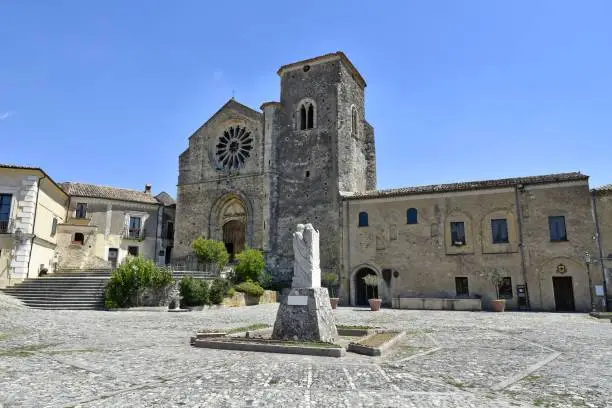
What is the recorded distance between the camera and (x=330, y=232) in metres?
31.5

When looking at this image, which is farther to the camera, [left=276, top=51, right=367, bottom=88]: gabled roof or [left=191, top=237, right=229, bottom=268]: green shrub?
[left=276, top=51, right=367, bottom=88]: gabled roof

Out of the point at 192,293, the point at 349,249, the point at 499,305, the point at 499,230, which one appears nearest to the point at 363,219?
the point at 349,249

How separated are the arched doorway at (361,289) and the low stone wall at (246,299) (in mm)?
5811

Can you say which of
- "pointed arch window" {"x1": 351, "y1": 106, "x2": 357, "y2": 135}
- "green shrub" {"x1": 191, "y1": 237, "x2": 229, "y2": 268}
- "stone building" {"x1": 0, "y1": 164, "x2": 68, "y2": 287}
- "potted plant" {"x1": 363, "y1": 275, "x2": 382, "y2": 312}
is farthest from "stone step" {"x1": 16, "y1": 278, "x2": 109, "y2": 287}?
"pointed arch window" {"x1": 351, "y1": 106, "x2": 357, "y2": 135}

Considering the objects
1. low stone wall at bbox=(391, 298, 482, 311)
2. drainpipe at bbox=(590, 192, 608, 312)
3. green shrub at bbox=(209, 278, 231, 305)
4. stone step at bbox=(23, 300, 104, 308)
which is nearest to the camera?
stone step at bbox=(23, 300, 104, 308)

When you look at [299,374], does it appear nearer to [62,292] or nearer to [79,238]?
[62,292]

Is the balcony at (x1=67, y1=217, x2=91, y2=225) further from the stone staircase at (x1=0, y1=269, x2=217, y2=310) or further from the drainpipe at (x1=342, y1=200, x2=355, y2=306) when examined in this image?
the drainpipe at (x1=342, y1=200, x2=355, y2=306)

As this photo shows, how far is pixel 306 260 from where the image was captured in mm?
10852

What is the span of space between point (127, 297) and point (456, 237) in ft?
64.5

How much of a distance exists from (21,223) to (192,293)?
459 inches

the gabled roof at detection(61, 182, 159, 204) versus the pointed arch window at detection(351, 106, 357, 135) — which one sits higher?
the pointed arch window at detection(351, 106, 357, 135)

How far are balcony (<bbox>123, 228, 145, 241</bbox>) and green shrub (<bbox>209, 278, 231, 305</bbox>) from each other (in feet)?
52.3

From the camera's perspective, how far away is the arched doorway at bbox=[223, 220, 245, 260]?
1403 inches

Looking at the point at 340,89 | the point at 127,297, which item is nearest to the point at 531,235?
the point at 340,89
